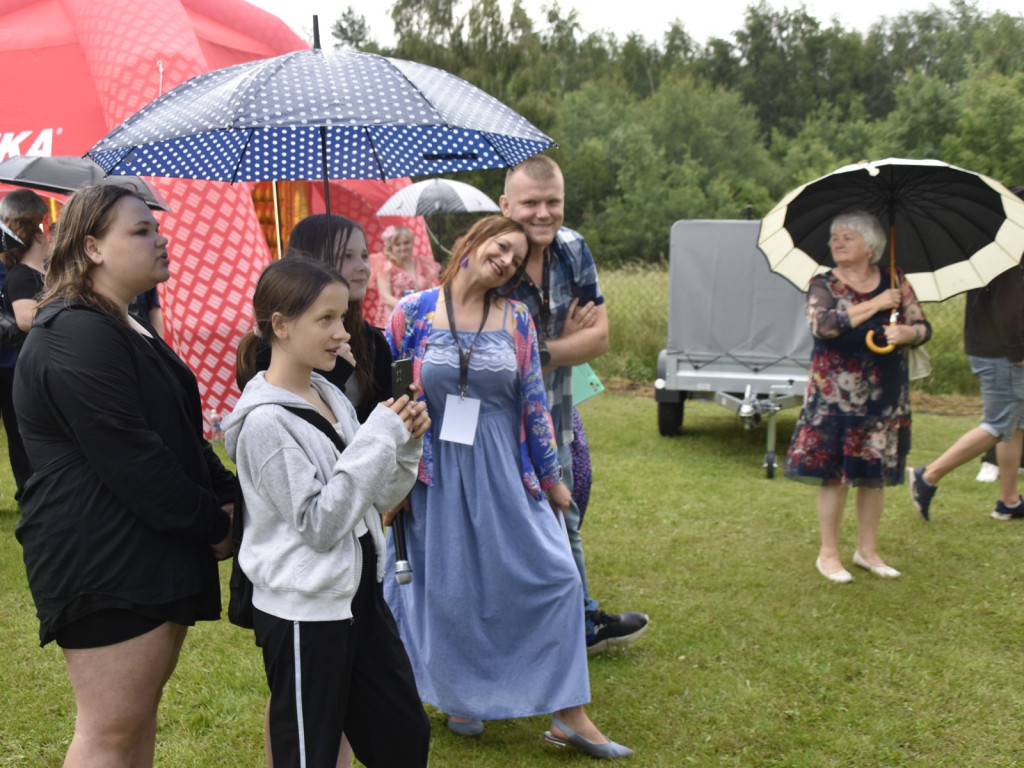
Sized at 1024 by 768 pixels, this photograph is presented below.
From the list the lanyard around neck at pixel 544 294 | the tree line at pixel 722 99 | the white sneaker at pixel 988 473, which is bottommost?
the white sneaker at pixel 988 473

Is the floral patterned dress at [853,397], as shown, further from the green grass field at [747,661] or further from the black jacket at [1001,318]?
the black jacket at [1001,318]

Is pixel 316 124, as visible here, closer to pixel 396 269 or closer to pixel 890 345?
pixel 890 345

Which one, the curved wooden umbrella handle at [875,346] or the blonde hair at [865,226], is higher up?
the blonde hair at [865,226]

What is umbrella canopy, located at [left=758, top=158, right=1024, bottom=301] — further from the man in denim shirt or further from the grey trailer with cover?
the grey trailer with cover

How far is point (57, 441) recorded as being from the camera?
2.09 metres

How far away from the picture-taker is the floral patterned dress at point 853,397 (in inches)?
Answer: 184

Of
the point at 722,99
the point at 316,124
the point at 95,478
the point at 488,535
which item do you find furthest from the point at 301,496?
the point at 722,99

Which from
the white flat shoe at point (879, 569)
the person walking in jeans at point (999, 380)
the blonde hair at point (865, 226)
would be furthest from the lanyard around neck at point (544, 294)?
the person walking in jeans at point (999, 380)

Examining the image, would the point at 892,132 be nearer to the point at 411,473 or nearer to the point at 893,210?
the point at 893,210

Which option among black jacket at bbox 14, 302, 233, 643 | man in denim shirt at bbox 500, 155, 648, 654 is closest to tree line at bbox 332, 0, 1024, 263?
man in denim shirt at bbox 500, 155, 648, 654

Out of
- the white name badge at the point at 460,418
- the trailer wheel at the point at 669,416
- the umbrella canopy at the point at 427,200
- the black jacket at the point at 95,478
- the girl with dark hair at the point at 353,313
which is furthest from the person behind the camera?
the umbrella canopy at the point at 427,200

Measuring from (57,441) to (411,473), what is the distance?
30.9 inches

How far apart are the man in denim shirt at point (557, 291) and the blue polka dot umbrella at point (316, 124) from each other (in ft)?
0.49

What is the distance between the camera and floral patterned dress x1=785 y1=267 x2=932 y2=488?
15.3ft
